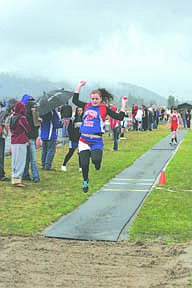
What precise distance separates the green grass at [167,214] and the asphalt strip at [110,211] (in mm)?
191

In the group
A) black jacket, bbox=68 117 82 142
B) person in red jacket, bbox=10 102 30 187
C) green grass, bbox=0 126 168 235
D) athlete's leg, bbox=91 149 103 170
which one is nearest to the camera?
green grass, bbox=0 126 168 235

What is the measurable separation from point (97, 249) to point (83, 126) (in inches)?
115

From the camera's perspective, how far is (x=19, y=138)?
12.2m

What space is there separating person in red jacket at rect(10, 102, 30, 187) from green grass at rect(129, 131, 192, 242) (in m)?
3.22

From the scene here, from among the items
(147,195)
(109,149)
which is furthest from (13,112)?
(109,149)

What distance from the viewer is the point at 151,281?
5.69m

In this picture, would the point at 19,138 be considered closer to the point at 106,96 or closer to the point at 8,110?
the point at 8,110

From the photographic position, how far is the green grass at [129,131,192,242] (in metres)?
7.78

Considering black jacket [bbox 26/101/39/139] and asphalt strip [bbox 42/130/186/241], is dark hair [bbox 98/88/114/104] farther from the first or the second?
black jacket [bbox 26/101/39/139]

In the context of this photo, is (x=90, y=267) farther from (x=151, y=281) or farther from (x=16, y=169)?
(x=16, y=169)

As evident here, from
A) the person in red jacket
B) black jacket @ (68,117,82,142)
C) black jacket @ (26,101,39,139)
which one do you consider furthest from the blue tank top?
black jacket @ (68,117,82,142)

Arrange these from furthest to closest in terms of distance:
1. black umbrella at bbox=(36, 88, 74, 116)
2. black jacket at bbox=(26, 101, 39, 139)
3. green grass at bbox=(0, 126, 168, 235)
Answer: black umbrella at bbox=(36, 88, 74, 116)
black jacket at bbox=(26, 101, 39, 139)
green grass at bbox=(0, 126, 168, 235)

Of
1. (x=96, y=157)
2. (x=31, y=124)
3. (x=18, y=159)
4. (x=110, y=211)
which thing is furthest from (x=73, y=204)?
(x=31, y=124)

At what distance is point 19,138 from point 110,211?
145 inches
